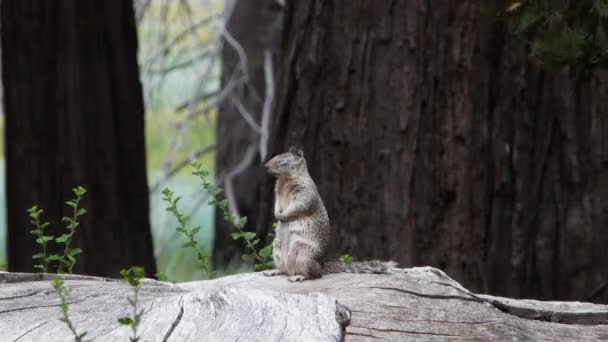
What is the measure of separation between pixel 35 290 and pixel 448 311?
1.67 meters

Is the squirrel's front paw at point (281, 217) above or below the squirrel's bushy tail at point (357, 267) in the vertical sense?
above

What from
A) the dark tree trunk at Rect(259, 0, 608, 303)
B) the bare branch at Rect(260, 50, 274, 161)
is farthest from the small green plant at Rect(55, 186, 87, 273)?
the bare branch at Rect(260, 50, 274, 161)

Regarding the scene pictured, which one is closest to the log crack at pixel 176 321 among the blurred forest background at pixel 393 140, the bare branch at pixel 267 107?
the blurred forest background at pixel 393 140

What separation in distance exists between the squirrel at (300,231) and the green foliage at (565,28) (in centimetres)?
114

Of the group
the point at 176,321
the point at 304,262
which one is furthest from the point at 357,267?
the point at 176,321

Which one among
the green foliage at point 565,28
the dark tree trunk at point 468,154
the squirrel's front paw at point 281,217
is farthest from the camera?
the dark tree trunk at point 468,154

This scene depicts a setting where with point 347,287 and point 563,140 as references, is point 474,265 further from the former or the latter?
point 347,287

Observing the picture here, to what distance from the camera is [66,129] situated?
6352 mm

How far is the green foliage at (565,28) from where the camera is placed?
3.94 meters

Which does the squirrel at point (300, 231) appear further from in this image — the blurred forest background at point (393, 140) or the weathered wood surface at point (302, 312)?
the blurred forest background at point (393, 140)

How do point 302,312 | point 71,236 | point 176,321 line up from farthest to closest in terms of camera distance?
point 71,236 → point 302,312 → point 176,321

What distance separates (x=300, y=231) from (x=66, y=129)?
2.66m

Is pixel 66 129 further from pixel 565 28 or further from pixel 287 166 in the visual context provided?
pixel 565 28

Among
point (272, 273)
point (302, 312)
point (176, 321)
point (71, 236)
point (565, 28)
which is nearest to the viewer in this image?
point (176, 321)
